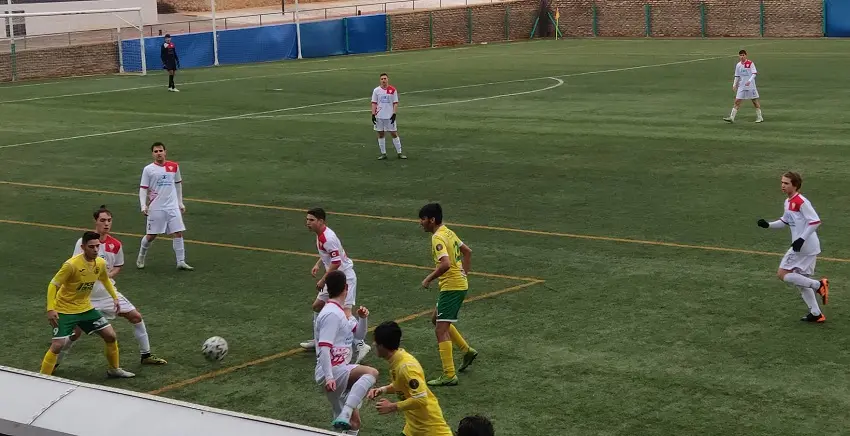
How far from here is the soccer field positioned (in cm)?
1412

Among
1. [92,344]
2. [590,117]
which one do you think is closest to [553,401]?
[92,344]

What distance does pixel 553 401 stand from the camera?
44.5 feet

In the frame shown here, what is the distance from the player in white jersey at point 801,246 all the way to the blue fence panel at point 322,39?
5059 cm

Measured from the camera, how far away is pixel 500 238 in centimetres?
2209

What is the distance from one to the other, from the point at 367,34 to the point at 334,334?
5766 centimetres

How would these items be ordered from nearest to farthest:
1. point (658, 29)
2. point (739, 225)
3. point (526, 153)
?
point (739, 225), point (526, 153), point (658, 29)

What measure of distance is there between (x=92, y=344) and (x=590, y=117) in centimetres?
2369

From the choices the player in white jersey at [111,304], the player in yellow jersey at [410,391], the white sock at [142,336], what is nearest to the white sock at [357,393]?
the player in yellow jersey at [410,391]

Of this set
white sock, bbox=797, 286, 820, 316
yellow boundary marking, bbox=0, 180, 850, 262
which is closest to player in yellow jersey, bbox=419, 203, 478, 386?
white sock, bbox=797, 286, 820, 316

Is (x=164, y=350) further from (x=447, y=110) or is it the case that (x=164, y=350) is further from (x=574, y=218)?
(x=447, y=110)

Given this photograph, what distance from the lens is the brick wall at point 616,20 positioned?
6956 centimetres

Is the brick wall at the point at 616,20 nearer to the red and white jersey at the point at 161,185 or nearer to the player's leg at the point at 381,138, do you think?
the player's leg at the point at 381,138

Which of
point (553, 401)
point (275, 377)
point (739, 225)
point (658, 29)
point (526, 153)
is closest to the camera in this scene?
point (553, 401)

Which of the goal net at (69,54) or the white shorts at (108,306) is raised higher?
the goal net at (69,54)
